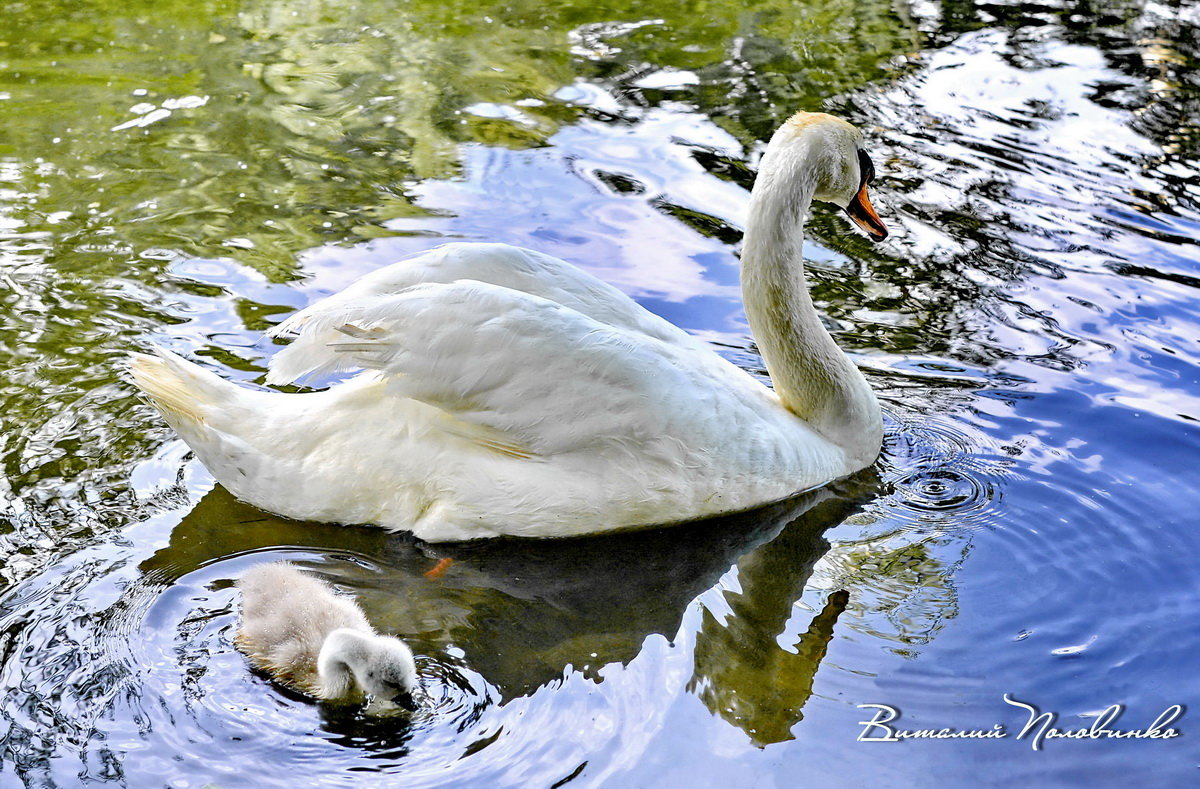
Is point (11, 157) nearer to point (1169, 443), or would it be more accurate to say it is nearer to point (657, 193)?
point (657, 193)

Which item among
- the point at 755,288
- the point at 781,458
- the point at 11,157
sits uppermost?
the point at 755,288

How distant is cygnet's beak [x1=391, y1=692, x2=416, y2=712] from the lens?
403 cm

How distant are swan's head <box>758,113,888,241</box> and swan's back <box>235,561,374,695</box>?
2.56 meters

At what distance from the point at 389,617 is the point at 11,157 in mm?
5335

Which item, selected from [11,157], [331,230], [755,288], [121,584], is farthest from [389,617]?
[11,157]

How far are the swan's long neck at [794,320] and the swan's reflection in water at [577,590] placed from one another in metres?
0.43

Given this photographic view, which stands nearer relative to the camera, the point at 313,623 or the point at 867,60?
the point at 313,623

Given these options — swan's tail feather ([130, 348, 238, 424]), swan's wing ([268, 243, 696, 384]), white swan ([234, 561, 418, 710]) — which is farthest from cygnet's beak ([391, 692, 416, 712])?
swan's tail feather ([130, 348, 238, 424])

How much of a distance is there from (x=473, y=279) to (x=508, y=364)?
18.6 inches

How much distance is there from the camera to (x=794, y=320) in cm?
562

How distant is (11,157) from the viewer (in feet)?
27.2

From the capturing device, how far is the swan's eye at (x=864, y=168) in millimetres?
5771
